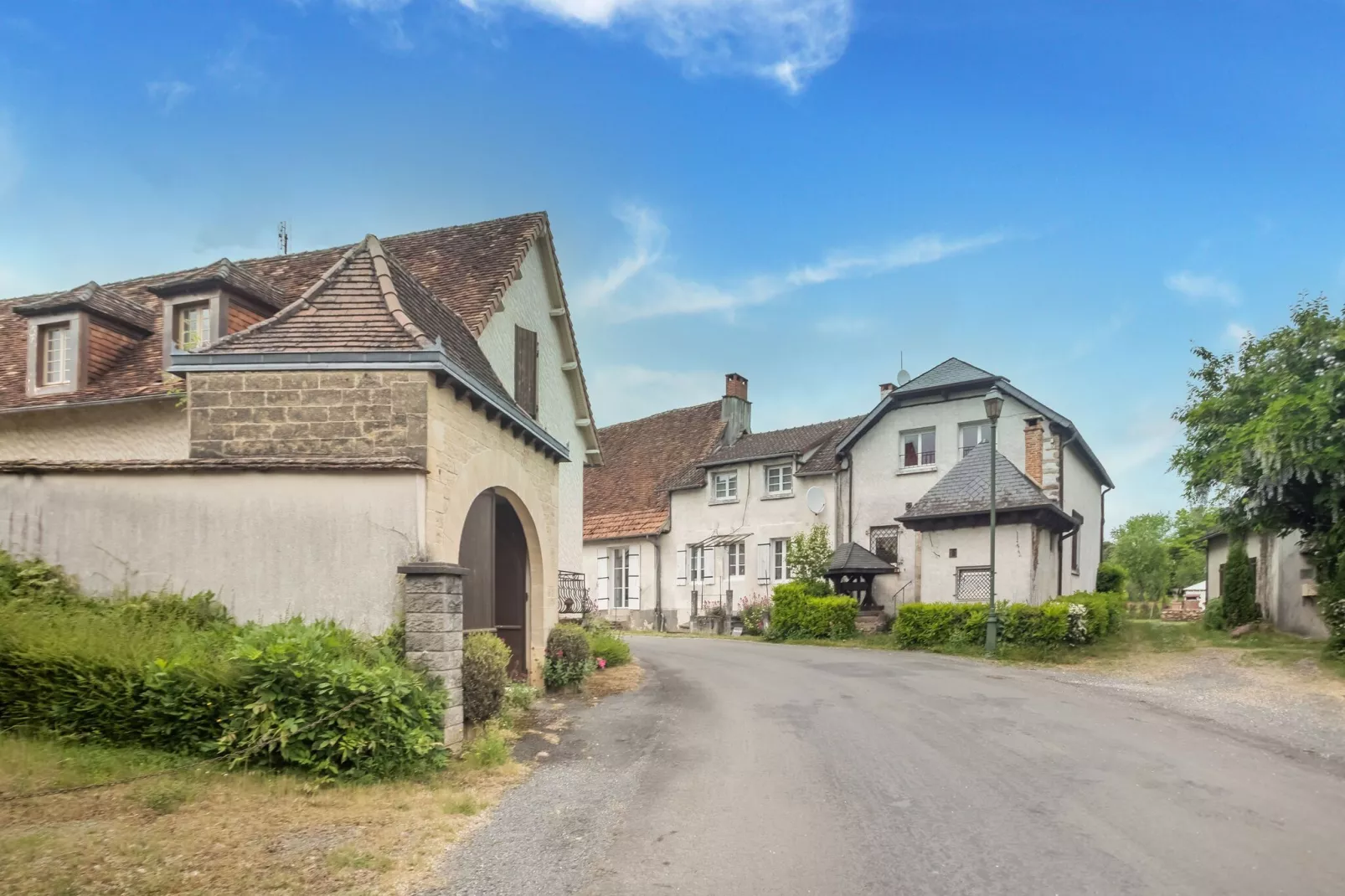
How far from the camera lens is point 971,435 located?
2812cm

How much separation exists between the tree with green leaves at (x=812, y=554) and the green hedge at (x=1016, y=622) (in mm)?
6147

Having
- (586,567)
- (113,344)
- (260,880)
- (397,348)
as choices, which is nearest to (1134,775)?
(260,880)

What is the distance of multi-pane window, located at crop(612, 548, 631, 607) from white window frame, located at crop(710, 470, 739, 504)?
4.31m

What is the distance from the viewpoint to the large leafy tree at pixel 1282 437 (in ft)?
56.2

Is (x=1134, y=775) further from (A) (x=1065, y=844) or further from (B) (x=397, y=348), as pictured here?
(B) (x=397, y=348)

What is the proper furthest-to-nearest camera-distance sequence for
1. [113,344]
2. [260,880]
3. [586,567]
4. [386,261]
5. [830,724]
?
[586,567]
[113,344]
[386,261]
[830,724]
[260,880]

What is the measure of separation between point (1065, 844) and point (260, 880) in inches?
207

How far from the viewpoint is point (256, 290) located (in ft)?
43.9

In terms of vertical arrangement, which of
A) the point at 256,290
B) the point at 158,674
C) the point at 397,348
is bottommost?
the point at 158,674

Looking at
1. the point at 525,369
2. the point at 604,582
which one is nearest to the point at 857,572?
the point at 604,582

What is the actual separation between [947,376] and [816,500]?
5.79m

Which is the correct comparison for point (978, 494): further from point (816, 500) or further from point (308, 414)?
point (308, 414)

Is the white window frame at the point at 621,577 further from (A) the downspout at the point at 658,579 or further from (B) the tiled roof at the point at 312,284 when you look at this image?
(B) the tiled roof at the point at 312,284

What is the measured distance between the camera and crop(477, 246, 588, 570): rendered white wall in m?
16.3
